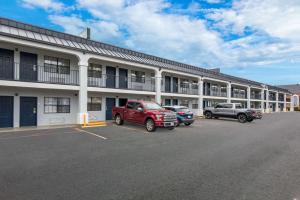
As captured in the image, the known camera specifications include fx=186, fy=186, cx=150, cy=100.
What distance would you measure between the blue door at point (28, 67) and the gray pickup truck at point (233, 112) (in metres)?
19.7

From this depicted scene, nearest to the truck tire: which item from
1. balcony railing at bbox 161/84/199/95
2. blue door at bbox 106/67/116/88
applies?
balcony railing at bbox 161/84/199/95

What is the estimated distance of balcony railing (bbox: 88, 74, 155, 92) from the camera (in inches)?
727

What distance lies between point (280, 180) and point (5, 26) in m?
18.3

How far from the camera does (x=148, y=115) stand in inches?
501

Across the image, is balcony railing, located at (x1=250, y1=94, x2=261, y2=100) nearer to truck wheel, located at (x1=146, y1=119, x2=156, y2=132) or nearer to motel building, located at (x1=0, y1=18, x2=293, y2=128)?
motel building, located at (x1=0, y1=18, x2=293, y2=128)

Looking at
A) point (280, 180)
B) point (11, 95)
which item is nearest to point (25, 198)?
point (280, 180)

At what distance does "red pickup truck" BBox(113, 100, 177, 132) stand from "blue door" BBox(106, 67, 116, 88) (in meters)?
5.30

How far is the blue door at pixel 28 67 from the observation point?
1408 centimetres

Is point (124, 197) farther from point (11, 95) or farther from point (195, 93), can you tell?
point (195, 93)

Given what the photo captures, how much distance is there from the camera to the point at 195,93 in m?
Result: 29.0

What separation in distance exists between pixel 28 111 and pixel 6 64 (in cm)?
373

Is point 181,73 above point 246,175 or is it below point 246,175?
above

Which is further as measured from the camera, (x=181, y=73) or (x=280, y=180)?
(x=181, y=73)

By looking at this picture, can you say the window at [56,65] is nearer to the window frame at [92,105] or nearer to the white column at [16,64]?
the white column at [16,64]
